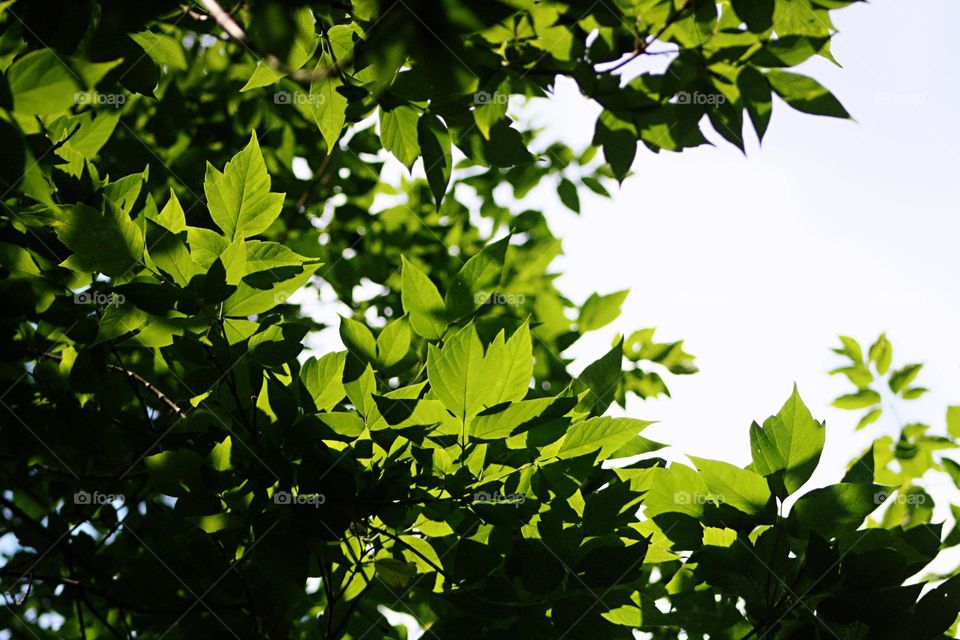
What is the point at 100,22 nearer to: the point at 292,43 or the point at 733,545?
the point at 292,43

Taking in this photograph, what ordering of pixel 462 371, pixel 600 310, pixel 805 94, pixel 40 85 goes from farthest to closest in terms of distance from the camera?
pixel 600 310
pixel 805 94
pixel 462 371
pixel 40 85

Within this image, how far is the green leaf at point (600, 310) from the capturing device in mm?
2150

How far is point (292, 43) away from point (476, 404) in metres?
0.62

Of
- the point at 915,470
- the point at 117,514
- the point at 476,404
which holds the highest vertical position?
the point at 476,404

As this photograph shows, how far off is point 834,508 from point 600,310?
1.06 meters

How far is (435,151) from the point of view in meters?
1.48

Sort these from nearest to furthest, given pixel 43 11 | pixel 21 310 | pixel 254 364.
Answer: pixel 43 11
pixel 254 364
pixel 21 310

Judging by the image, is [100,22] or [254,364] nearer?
[100,22]

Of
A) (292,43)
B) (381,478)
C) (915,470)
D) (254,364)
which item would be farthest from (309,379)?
(915,470)

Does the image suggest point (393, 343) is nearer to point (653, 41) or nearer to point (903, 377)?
point (653, 41)

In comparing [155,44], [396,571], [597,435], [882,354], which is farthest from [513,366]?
[882,354]

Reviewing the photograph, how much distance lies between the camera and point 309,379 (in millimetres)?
1267

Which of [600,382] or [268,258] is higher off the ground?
[268,258]

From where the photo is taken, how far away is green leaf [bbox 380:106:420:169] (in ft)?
4.90
